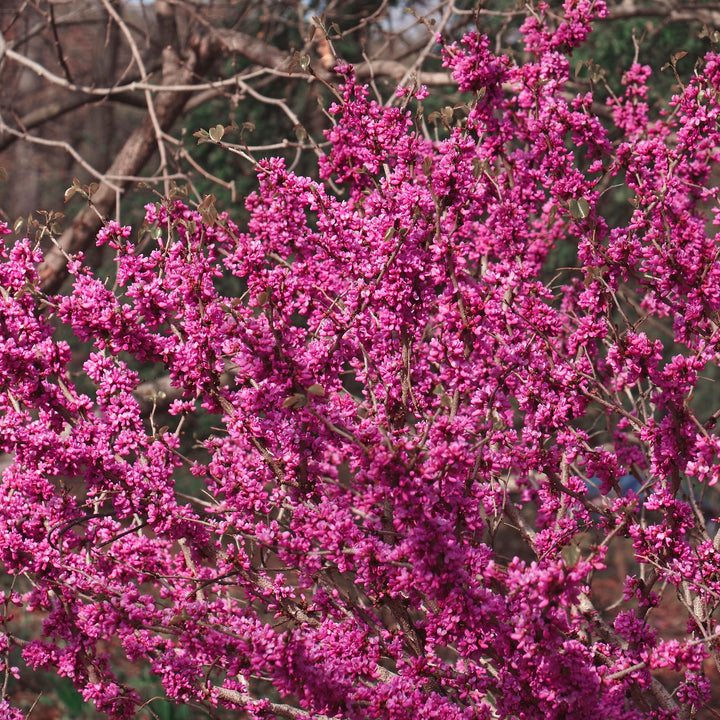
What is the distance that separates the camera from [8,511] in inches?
112

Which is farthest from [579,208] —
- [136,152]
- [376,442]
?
[136,152]

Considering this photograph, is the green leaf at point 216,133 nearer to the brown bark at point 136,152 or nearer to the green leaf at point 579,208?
the green leaf at point 579,208

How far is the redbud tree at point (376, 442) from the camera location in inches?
91.5

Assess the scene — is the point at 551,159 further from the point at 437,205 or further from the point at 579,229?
the point at 437,205

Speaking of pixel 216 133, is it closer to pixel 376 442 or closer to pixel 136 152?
pixel 376 442

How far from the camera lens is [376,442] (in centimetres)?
234

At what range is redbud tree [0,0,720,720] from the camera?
2.32m

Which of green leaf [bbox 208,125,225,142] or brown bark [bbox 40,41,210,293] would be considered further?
brown bark [bbox 40,41,210,293]

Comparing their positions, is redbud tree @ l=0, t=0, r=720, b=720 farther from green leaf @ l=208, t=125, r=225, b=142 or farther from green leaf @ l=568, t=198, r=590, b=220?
green leaf @ l=208, t=125, r=225, b=142

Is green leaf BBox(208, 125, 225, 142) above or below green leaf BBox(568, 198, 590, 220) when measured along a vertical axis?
below

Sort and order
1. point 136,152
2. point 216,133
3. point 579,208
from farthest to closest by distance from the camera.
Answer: point 136,152, point 579,208, point 216,133

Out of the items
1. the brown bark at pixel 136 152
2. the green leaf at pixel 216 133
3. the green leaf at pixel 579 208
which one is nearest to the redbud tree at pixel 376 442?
the green leaf at pixel 579 208

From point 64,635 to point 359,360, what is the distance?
1.40 meters

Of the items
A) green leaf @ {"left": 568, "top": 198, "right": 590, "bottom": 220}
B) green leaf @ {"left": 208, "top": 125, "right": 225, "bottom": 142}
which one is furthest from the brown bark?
green leaf @ {"left": 568, "top": 198, "right": 590, "bottom": 220}
